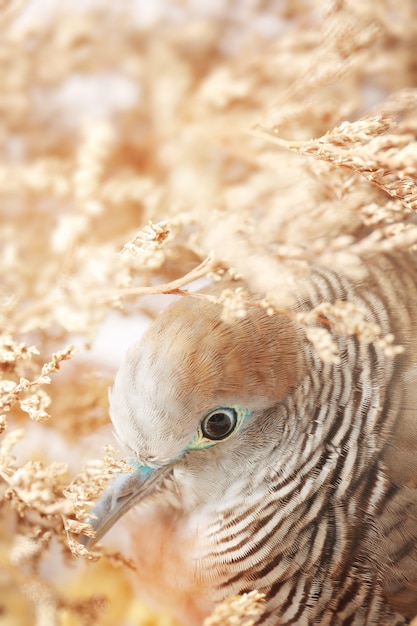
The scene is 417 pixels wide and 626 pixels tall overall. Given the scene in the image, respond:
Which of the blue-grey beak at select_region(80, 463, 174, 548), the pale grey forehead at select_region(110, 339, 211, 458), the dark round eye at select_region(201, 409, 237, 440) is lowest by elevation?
the blue-grey beak at select_region(80, 463, 174, 548)

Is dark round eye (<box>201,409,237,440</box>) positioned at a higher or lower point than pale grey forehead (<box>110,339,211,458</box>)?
lower

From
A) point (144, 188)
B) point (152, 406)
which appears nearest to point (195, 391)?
point (152, 406)

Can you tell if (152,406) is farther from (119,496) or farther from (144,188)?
(144,188)

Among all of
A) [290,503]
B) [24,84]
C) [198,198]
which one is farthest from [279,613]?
[24,84]

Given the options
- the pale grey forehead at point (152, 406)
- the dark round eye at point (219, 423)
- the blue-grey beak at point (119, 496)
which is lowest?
the blue-grey beak at point (119, 496)

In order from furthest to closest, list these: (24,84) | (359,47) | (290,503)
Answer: (24,84) → (359,47) → (290,503)

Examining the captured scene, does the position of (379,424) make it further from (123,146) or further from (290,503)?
(123,146)
